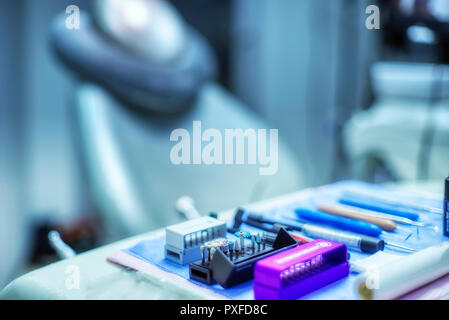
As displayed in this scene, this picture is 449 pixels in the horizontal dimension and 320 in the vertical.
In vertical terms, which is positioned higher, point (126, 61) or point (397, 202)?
point (126, 61)

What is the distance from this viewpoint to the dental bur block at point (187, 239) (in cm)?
41

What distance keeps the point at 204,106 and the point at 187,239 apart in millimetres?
911

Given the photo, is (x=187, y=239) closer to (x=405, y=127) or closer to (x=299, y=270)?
(x=299, y=270)

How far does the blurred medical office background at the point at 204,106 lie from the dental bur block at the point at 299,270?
0.38 metres

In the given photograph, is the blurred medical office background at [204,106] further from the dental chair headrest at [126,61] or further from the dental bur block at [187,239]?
the dental bur block at [187,239]

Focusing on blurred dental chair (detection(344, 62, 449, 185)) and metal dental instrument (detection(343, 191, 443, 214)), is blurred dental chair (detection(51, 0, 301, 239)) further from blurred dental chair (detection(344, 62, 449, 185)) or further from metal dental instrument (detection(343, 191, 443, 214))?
metal dental instrument (detection(343, 191, 443, 214))

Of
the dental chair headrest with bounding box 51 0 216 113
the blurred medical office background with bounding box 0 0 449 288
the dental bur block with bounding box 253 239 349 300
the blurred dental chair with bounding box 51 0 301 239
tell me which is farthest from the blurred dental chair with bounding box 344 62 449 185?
the dental bur block with bounding box 253 239 349 300

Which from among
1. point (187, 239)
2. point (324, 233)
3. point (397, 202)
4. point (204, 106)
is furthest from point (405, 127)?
point (187, 239)

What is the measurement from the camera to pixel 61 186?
194cm

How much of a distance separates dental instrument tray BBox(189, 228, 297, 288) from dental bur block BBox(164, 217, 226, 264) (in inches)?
1.1

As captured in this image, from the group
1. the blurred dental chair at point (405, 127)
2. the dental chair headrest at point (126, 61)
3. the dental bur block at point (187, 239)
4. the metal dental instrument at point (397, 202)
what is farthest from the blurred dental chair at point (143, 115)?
the dental bur block at point (187, 239)

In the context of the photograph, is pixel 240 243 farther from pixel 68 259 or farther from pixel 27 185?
pixel 27 185

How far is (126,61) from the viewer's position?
109 cm
